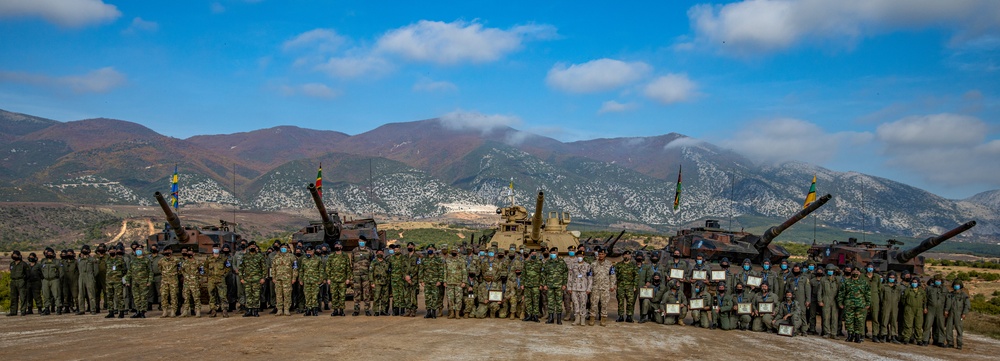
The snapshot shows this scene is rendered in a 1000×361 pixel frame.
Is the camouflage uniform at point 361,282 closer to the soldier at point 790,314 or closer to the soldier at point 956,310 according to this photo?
the soldier at point 790,314

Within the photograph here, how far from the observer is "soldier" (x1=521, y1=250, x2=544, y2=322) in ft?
52.4

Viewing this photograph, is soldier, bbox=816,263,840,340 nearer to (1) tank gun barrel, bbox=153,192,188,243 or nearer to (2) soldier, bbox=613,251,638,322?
(2) soldier, bbox=613,251,638,322

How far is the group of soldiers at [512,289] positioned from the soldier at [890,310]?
0.02 metres

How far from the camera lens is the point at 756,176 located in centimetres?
17050

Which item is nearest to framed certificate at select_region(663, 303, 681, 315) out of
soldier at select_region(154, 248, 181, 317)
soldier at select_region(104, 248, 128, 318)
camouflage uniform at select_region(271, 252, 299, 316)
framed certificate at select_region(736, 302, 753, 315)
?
framed certificate at select_region(736, 302, 753, 315)

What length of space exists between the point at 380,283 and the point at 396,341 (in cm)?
427

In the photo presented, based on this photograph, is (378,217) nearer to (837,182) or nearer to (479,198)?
(479,198)

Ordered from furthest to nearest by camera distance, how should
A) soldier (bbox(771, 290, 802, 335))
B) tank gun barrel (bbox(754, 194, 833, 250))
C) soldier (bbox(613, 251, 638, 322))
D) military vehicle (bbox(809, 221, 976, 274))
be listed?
military vehicle (bbox(809, 221, 976, 274)) → tank gun barrel (bbox(754, 194, 833, 250)) → soldier (bbox(613, 251, 638, 322)) → soldier (bbox(771, 290, 802, 335))

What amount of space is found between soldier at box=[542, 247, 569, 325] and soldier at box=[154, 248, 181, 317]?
8.50 metres

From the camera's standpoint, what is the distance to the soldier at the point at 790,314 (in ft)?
50.3

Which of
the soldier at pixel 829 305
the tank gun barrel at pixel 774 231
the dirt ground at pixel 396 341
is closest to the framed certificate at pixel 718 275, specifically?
the dirt ground at pixel 396 341

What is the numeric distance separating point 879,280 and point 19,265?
20270mm

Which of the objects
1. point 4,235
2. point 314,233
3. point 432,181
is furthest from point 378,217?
point 314,233

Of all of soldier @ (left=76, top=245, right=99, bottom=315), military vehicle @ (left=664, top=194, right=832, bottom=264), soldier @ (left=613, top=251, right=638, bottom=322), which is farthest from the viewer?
military vehicle @ (left=664, top=194, right=832, bottom=264)
